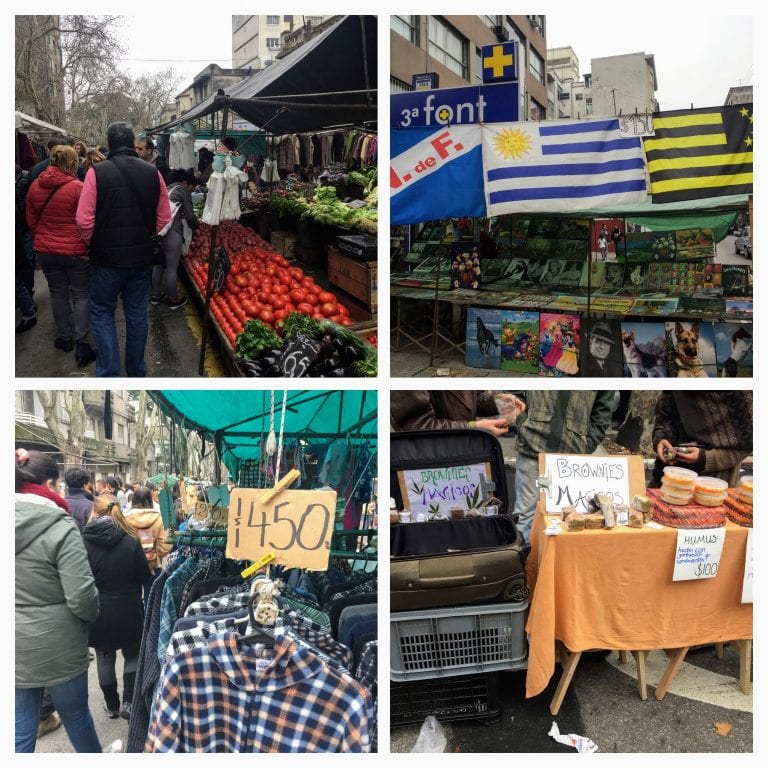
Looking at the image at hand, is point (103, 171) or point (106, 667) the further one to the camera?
point (103, 171)

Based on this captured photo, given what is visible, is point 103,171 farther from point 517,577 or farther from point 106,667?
point 517,577

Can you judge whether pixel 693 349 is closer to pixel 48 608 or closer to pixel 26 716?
pixel 48 608

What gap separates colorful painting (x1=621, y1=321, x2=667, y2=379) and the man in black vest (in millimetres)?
3484

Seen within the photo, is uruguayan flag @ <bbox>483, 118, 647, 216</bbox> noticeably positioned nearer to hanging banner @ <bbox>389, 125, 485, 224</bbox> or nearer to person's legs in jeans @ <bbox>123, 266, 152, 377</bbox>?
hanging banner @ <bbox>389, 125, 485, 224</bbox>

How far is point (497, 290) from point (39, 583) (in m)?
4.73

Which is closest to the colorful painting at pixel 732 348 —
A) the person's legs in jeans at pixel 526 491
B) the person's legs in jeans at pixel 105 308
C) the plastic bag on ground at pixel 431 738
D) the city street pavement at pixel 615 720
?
the person's legs in jeans at pixel 526 491

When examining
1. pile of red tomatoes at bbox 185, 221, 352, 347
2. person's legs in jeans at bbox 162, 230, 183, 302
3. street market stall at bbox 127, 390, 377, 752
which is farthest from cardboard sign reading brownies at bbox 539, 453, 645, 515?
person's legs in jeans at bbox 162, 230, 183, 302

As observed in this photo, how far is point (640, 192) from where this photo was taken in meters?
4.26

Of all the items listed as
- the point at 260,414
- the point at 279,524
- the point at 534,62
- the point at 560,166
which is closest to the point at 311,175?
the point at 534,62

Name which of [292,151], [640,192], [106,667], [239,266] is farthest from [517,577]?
[292,151]

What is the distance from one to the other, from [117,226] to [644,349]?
3.85 meters

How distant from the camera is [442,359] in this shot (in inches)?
242

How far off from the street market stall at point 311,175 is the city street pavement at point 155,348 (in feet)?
0.90

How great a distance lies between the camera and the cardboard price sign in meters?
3.11
